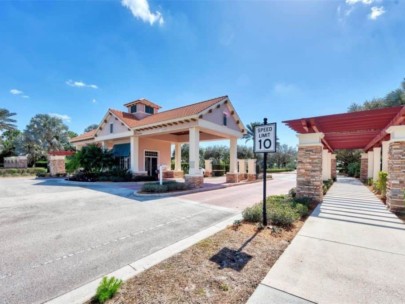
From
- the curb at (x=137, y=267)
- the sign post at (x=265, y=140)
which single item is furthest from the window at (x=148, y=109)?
the curb at (x=137, y=267)

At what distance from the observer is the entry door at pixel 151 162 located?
780 inches

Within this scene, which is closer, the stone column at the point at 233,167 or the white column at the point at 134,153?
the stone column at the point at 233,167

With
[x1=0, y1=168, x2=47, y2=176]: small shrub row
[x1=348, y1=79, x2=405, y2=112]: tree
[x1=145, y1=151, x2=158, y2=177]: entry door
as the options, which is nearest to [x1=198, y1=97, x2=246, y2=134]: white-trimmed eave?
[x1=145, y1=151, x2=158, y2=177]: entry door

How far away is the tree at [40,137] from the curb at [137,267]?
127 ft

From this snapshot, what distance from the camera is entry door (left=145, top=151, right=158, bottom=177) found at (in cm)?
1981

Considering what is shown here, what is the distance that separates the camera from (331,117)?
6812 mm

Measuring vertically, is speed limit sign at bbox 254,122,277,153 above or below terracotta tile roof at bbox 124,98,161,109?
below

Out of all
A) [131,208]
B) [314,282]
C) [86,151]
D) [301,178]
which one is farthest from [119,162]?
[314,282]

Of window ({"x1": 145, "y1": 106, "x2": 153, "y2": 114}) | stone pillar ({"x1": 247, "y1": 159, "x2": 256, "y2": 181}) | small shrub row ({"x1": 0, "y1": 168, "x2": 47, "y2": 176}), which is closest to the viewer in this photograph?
stone pillar ({"x1": 247, "y1": 159, "x2": 256, "y2": 181})

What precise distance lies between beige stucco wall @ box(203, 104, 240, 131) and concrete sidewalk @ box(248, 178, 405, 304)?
10.4m

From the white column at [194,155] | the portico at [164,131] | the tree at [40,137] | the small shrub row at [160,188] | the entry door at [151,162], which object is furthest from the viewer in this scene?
the tree at [40,137]

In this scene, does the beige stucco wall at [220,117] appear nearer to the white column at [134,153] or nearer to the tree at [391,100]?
the white column at [134,153]

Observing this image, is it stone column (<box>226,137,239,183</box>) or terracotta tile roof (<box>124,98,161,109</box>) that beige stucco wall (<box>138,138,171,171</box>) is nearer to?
terracotta tile roof (<box>124,98,161,109</box>)

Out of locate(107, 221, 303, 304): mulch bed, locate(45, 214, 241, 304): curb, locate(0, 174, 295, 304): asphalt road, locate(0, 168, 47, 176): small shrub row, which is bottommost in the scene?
locate(0, 168, 47, 176): small shrub row
